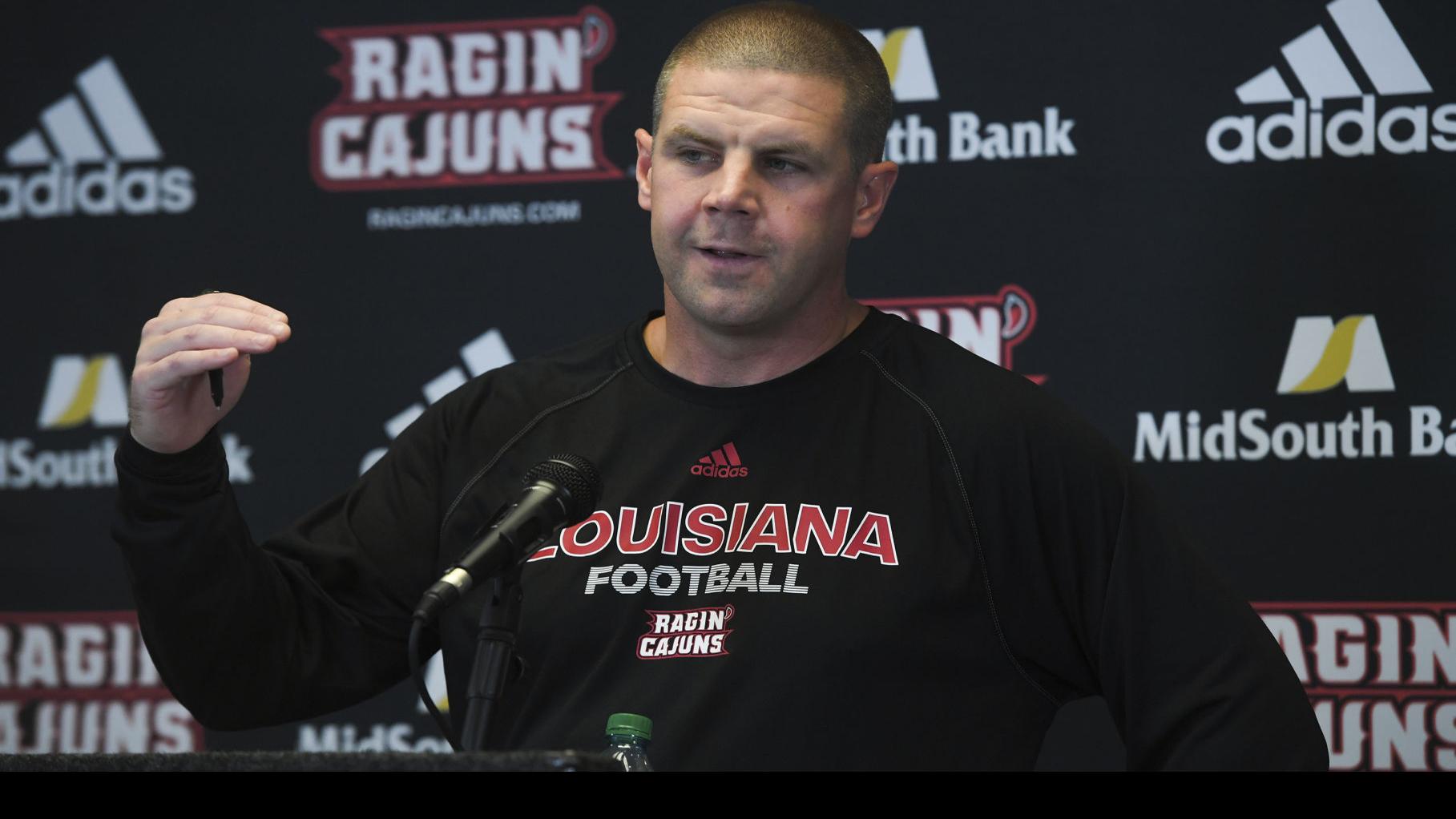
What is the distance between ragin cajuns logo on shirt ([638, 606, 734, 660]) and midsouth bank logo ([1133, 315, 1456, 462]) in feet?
3.34

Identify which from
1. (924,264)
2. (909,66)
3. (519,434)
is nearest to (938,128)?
(909,66)

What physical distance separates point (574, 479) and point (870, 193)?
0.71 m

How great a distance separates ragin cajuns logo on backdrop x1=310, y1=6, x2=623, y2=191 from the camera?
8.75 feet

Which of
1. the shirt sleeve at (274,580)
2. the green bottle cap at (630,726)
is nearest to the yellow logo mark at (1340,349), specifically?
the shirt sleeve at (274,580)

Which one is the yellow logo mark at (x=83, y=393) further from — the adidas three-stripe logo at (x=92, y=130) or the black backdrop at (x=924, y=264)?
the adidas three-stripe logo at (x=92, y=130)

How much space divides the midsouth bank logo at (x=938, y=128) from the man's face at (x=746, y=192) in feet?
2.37

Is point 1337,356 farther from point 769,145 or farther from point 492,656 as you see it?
point 492,656

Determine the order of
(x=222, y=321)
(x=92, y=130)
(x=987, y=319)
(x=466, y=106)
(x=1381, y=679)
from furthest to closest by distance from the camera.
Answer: (x=92, y=130), (x=466, y=106), (x=987, y=319), (x=1381, y=679), (x=222, y=321)

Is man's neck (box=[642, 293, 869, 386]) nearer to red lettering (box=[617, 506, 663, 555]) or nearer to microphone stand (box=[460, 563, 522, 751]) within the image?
red lettering (box=[617, 506, 663, 555])

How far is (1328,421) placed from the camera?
239 centimetres

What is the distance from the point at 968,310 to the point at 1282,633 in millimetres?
700

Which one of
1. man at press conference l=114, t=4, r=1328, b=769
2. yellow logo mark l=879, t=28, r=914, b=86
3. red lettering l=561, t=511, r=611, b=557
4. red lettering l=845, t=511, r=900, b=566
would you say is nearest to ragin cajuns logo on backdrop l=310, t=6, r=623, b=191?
yellow logo mark l=879, t=28, r=914, b=86

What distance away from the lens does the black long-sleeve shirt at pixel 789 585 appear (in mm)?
1699
